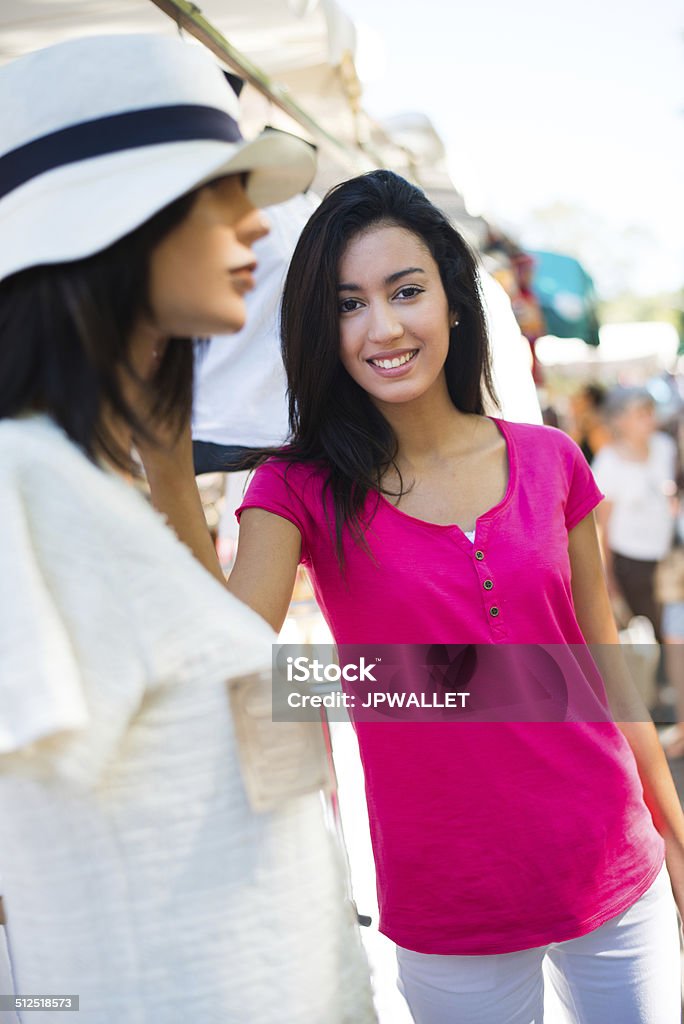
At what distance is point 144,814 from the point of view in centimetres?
75

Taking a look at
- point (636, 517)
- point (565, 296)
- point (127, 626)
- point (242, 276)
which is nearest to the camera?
point (127, 626)

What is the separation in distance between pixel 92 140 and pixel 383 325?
655 millimetres

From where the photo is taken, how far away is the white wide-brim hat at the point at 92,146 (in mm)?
734

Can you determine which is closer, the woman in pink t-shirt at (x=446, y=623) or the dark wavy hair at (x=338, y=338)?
the woman in pink t-shirt at (x=446, y=623)

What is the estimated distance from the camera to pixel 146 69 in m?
0.77

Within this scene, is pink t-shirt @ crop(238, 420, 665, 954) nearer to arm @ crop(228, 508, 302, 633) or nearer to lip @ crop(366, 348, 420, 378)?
arm @ crop(228, 508, 302, 633)

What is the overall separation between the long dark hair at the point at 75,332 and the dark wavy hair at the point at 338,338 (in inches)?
24.1

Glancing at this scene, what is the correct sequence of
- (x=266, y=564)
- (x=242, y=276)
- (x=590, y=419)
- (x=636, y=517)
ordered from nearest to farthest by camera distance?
1. (x=242, y=276)
2. (x=266, y=564)
3. (x=636, y=517)
4. (x=590, y=419)

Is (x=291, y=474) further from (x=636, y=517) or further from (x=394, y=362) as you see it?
(x=636, y=517)

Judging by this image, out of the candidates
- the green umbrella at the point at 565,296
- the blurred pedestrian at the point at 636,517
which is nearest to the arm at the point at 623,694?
the blurred pedestrian at the point at 636,517

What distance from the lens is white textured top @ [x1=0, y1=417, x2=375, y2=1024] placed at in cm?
71

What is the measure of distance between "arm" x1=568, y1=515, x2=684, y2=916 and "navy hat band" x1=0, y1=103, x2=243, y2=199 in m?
1.00

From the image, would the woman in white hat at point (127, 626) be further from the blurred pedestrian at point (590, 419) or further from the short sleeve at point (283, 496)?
the blurred pedestrian at point (590, 419)

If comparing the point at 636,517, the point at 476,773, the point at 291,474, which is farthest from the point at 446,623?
the point at 636,517
